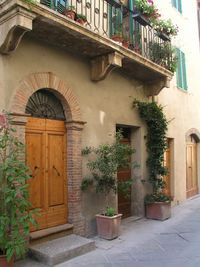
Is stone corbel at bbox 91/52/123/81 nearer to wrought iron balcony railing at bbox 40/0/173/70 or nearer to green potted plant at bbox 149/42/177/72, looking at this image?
wrought iron balcony railing at bbox 40/0/173/70

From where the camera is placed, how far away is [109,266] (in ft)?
18.5

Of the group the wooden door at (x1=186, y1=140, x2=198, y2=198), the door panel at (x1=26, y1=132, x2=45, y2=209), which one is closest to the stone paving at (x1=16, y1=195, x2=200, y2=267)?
the door panel at (x1=26, y1=132, x2=45, y2=209)

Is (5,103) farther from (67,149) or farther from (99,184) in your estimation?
(99,184)

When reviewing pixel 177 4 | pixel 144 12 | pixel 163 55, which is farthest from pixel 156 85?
pixel 177 4

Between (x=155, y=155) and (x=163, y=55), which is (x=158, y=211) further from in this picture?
(x=163, y=55)

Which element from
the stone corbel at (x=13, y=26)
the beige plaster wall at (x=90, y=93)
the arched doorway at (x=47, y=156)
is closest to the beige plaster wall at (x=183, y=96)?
the beige plaster wall at (x=90, y=93)

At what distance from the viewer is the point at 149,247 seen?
6.71m

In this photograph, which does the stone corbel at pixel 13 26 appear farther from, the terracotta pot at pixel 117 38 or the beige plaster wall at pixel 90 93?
the terracotta pot at pixel 117 38

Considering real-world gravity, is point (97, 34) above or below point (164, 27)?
below

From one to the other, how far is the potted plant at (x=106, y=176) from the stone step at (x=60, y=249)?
0.68 metres

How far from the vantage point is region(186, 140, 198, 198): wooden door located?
43.9 ft

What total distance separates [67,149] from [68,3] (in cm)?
312

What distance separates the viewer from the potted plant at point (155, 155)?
9.27 m

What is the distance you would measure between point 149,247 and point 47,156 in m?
2.73
